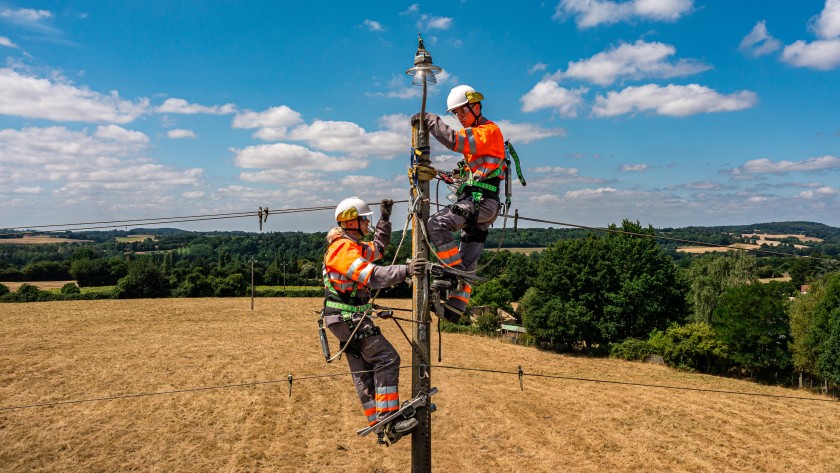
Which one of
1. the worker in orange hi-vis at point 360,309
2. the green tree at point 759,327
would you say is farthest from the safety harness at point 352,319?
the green tree at point 759,327

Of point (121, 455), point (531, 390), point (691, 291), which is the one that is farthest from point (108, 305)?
point (691, 291)

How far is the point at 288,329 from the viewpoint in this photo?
178 ft

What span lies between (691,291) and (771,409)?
19.8 meters

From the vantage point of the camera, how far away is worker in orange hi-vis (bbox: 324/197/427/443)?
702cm

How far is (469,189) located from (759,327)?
136ft

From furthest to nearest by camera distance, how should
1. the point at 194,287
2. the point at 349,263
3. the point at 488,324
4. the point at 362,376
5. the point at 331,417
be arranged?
the point at 194,287, the point at 488,324, the point at 331,417, the point at 362,376, the point at 349,263

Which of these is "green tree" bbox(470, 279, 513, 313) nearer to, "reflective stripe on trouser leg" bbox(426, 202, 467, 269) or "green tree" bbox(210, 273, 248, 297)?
"green tree" bbox(210, 273, 248, 297)

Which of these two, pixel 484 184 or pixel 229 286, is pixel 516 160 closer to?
pixel 484 184

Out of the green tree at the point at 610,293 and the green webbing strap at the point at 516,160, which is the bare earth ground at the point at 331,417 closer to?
the green tree at the point at 610,293

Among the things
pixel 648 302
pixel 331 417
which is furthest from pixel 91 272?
pixel 648 302

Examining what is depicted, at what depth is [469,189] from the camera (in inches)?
304

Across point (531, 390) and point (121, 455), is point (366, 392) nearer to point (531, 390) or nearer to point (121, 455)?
point (121, 455)

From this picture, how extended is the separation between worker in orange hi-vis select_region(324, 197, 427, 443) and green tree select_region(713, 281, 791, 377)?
41.5 metres

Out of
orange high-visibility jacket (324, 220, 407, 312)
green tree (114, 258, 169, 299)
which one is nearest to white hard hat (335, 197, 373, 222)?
orange high-visibility jacket (324, 220, 407, 312)
